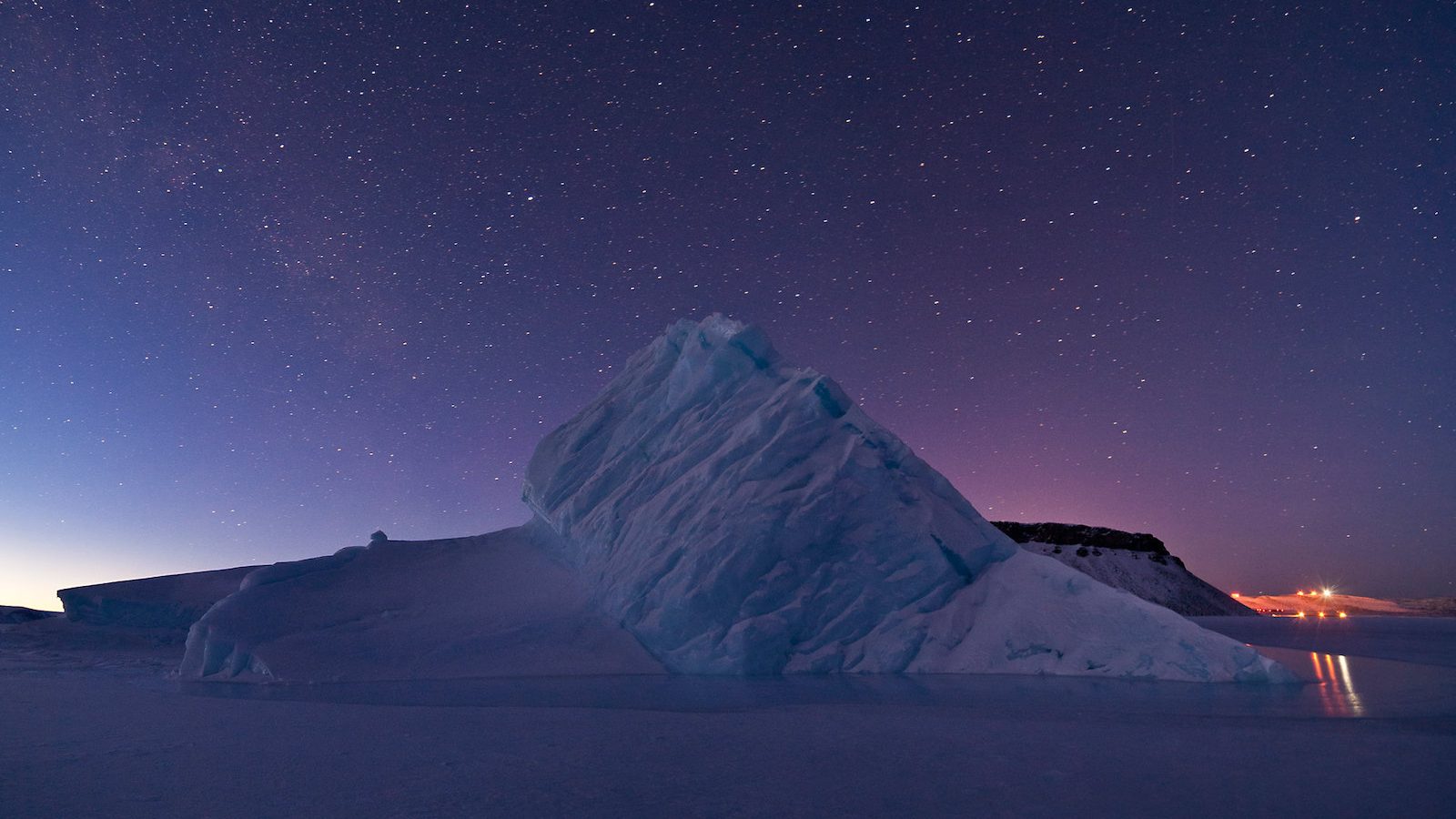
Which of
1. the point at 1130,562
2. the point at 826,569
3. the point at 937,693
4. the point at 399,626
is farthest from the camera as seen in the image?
the point at 1130,562

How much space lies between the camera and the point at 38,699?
8.98 meters

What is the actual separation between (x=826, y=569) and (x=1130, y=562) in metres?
93.4

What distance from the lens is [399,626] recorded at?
1371cm

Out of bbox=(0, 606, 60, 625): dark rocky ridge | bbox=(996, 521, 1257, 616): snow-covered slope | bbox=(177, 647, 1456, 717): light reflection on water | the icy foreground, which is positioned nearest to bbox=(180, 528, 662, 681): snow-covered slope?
bbox=(177, 647, 1456, 717): light reflection on water

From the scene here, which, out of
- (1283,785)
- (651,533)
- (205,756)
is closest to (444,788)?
(205,756)

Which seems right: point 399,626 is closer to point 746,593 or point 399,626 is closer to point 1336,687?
point 746,593

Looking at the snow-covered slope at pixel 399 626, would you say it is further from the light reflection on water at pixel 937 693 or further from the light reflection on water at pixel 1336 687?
the light reflection on water at pixel 1336 687

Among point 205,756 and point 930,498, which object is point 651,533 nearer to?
point 930,498

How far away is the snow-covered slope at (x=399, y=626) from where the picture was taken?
495 inches

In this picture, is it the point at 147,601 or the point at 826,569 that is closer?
the point at 826,569

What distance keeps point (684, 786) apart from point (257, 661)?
10812 millimetres

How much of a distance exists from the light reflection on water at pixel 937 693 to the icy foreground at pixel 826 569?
68 centimetres

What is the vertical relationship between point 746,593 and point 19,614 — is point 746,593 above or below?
above

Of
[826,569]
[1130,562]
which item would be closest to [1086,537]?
[1130,562]
